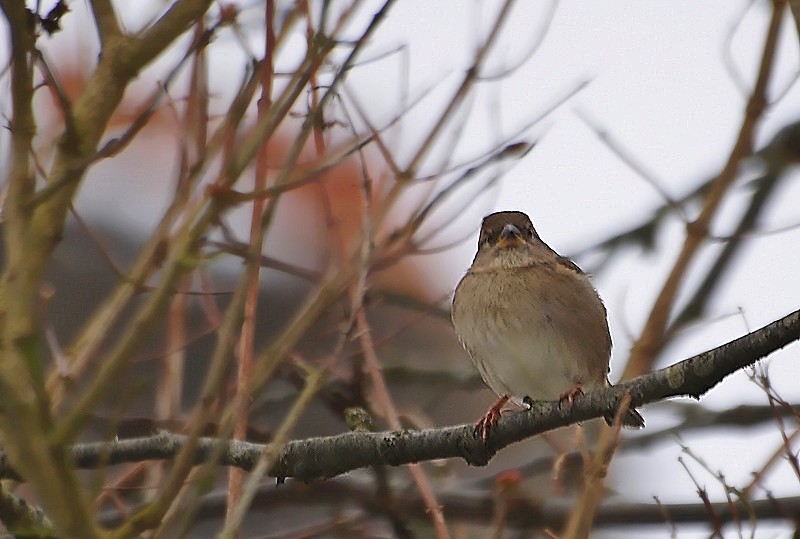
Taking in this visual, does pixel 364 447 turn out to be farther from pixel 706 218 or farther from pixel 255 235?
pixel 706 218

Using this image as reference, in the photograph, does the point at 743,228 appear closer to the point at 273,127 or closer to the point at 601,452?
the point at 601,452

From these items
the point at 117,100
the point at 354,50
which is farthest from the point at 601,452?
the point at 117,100

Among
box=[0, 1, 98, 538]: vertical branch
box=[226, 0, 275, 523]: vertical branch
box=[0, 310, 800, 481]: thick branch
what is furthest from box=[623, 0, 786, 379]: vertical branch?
box=[0, 1, 98, 538]: vertical branch

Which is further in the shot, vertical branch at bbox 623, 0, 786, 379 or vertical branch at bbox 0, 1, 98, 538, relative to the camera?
vertical branch at bbox 623, 0, 786, 379

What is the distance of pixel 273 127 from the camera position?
2.25m

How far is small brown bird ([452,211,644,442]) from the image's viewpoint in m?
4.81

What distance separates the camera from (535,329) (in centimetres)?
483

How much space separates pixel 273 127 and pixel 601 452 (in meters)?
1.37

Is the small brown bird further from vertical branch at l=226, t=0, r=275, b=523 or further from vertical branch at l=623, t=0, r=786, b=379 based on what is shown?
vertical branch at l=226, t=0, r=275, b=523

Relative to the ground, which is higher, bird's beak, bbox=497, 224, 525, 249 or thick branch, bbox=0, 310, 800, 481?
bird's beak, bbox=497, 224, 525, 249

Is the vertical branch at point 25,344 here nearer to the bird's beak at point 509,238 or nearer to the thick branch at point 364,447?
the thick branch at point 364,447

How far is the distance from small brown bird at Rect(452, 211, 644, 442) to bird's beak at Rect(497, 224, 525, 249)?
6.2 inches

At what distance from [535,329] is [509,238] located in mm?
619

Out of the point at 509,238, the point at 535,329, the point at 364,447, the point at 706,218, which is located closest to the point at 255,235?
the point at 364,447
